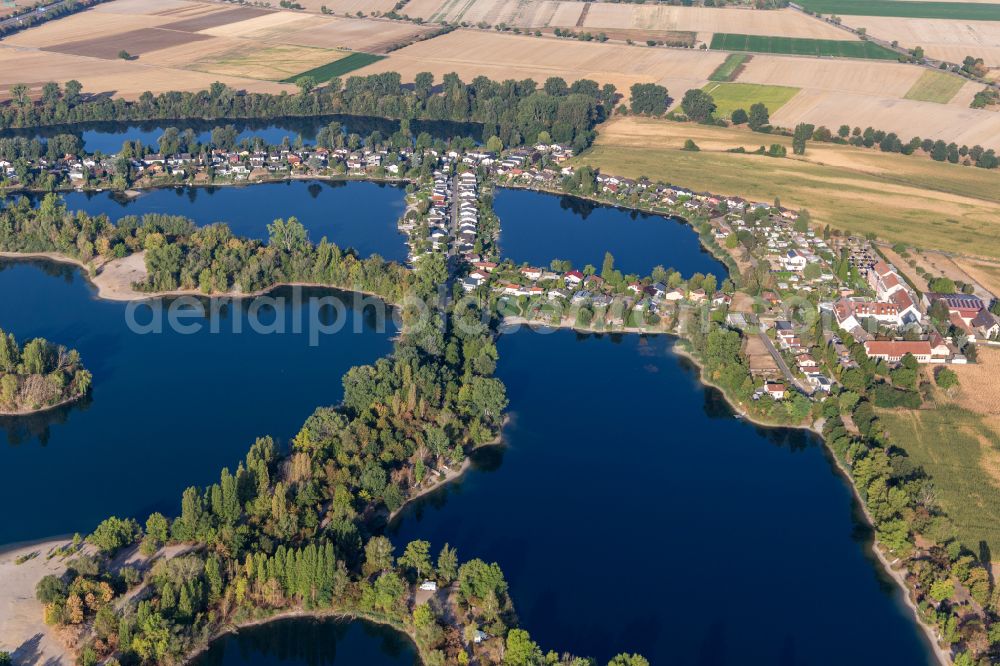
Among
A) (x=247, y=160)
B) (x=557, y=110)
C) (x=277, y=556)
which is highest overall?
(x=557, y=110)

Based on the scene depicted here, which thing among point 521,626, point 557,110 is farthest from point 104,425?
point 557,110

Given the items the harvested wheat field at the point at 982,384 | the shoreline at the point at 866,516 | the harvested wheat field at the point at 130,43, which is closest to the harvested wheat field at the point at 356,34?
the harvested wheat field at the point at 130,43

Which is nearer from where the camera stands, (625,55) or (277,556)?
(277,556)

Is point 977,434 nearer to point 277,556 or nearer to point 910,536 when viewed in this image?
point 910,536

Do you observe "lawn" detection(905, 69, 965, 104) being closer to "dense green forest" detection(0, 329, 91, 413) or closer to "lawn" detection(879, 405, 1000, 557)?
"lawn" detection(879, 405, 1000, 557)

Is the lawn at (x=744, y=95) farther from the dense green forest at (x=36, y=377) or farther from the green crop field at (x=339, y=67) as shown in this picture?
the dense green forest at (x=36, y=377)

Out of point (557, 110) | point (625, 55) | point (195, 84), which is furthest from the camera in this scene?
point (625, 55)

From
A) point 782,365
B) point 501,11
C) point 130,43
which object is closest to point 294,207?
point 782,365
